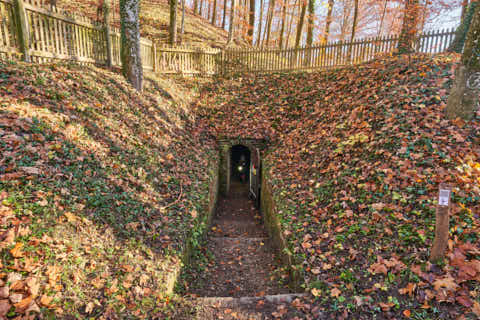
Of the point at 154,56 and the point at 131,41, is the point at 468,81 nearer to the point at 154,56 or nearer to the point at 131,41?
the point at 131,41

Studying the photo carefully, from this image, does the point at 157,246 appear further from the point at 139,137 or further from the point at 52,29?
the point at 52,29

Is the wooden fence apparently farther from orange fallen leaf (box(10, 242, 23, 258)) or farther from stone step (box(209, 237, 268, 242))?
stone step (box(209, 237, 268, 242))

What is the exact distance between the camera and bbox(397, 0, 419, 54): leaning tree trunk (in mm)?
10016

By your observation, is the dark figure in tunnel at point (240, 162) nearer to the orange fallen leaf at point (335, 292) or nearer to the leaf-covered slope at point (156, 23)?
the leaf-covered slope at point (156, 23)

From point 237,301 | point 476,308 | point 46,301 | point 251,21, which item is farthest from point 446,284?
point 251,21

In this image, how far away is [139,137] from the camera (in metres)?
7.06

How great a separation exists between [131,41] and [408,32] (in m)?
10.9

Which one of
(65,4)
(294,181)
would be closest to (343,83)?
(294,181)

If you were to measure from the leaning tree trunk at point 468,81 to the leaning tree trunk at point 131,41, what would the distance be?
9.53 m

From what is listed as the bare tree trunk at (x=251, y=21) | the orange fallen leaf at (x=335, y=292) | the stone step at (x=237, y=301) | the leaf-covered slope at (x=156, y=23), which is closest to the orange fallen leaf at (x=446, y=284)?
the orange fallen leaf at (x=335, y=292)

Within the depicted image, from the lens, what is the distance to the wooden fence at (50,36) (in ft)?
19.8

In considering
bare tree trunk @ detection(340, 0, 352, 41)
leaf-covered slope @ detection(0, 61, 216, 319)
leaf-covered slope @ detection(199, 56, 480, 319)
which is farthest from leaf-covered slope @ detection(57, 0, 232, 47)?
leaf-covered slope @ detection(199, 56, 480, 319)

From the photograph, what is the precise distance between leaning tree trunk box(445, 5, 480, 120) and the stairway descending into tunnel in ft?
18.8

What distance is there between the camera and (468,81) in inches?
225
